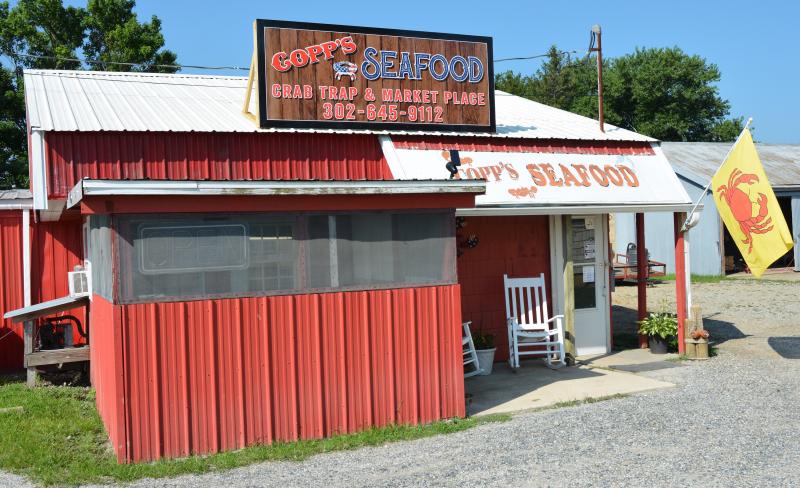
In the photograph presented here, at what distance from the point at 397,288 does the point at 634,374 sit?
3.85m

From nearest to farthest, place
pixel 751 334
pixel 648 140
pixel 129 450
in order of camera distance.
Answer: pixel 129 450, pixel 648 140, pixel 751 334

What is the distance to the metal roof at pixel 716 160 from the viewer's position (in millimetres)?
Answer: 23556

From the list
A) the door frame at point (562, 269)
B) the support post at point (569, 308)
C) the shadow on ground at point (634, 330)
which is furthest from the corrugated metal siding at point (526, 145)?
the shadow on ground at point (634, 330)

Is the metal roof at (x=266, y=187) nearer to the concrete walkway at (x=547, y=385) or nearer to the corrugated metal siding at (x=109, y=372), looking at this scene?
the corrugated metal siding at (x=109, y=372)

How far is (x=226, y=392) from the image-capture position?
6949 mm

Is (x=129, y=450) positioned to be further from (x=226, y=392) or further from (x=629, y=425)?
(x=629, y=425)

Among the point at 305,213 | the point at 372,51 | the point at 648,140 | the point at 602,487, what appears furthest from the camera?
the point at 648,140

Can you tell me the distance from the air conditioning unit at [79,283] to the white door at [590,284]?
21.1ft

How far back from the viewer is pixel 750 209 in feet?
32.9

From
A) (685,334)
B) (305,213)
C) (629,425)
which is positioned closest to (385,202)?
(305,213)

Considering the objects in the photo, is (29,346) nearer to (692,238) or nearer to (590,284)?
(590,284)

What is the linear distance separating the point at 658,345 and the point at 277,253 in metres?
6.46

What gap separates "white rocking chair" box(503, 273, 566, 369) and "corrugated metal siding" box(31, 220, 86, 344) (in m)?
5.70

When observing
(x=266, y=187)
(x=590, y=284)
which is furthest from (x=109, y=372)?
(x=590, y=284)
